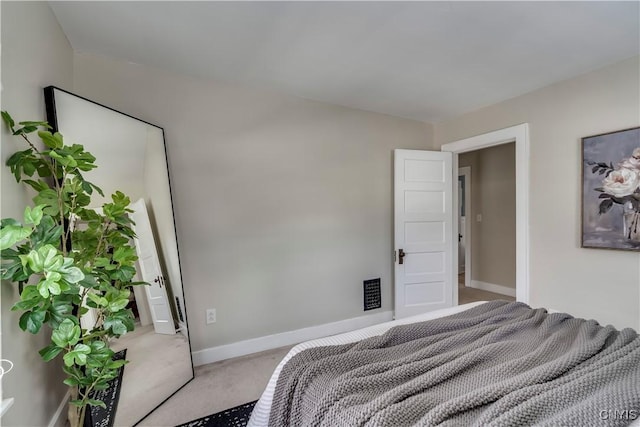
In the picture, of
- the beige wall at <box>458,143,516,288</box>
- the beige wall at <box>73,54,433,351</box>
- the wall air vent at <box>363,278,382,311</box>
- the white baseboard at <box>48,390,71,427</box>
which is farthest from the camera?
the beige wall at <box>458,143,516,288</box>

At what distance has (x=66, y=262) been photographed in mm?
1045

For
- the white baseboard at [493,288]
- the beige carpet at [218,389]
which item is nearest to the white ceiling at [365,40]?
the beige carpet at [218,389]

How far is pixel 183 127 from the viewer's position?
245cm

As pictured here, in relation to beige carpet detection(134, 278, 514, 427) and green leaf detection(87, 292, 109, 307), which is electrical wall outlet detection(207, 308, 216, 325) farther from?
green leaf detection(87, 292, 109, 307)

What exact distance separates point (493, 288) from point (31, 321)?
16.8ft

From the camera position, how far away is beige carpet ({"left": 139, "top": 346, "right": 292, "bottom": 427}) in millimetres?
1897

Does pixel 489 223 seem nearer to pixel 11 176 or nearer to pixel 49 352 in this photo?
pixel 49 352

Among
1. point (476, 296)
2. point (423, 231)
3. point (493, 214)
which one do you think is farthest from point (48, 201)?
point (493, 214)

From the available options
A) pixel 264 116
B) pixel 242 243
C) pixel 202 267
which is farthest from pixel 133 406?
pixel 264 116

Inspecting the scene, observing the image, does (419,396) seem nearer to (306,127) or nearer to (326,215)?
(326,215)

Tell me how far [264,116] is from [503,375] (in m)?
2.50

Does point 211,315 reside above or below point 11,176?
below

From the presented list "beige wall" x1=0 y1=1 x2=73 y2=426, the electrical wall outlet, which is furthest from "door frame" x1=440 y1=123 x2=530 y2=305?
"beige wall" x1=0 y1=1 x2=73 y2=426

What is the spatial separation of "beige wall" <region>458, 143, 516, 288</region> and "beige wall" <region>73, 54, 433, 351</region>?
2000mm
